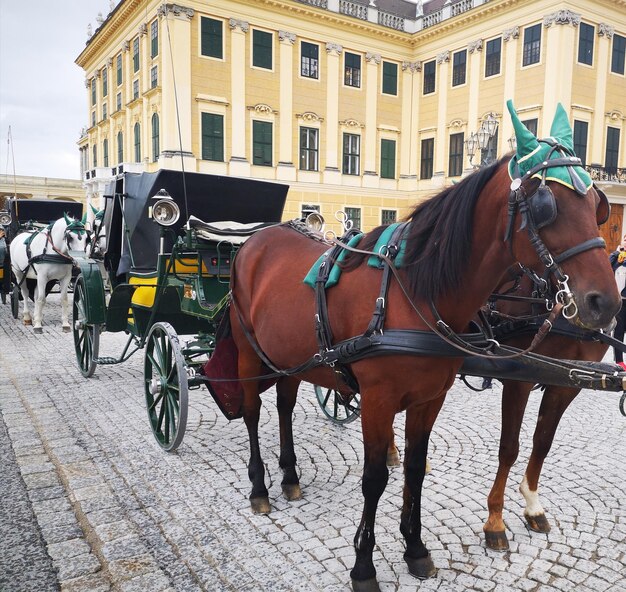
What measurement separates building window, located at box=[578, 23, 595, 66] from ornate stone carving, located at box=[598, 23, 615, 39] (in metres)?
0.37

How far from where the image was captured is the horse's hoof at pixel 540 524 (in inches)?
124

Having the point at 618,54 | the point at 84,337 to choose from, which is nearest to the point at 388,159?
the point at 618,54

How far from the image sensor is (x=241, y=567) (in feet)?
9.16

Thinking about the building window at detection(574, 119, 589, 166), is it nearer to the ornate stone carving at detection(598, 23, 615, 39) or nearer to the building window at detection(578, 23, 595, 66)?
the building window at detection(578, 23, 595, 66)

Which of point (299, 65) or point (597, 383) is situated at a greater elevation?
point (299, 65)

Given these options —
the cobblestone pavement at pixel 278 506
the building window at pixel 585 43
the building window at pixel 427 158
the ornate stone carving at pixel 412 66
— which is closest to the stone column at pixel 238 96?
the ornate stone carving at pixel 412 66

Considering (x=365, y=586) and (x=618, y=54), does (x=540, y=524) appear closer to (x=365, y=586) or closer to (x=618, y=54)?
(x=365, y=586)

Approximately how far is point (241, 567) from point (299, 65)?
2501 cm

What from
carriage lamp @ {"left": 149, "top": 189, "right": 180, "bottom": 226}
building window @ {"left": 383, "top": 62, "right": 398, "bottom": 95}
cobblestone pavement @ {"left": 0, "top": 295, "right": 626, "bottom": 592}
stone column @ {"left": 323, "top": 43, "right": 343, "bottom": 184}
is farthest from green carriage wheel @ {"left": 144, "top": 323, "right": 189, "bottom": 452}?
building window @ {"left": 383, "top": 62, "right": 398, "bottom": 95}

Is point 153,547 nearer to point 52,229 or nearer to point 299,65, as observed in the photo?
point 52,229

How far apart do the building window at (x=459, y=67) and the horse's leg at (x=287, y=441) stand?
82.9 feet

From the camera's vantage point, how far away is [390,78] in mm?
27625

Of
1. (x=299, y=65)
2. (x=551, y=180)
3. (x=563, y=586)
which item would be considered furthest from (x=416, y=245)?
(x=299, y=65)

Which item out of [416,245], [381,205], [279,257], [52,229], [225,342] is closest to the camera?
[416,245]
